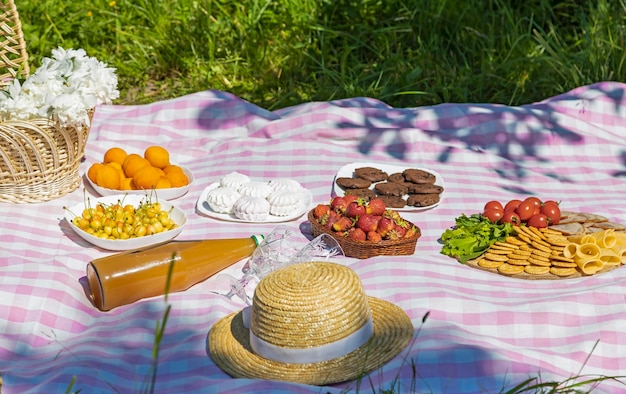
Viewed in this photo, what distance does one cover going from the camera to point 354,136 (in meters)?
4.62

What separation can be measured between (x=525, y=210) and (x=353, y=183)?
808 mm

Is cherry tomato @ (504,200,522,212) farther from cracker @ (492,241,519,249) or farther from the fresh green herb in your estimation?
cracker @ (492,241,519,249)

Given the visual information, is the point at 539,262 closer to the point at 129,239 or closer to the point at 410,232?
the point at 410,232

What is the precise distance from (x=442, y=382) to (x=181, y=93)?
3837 mm

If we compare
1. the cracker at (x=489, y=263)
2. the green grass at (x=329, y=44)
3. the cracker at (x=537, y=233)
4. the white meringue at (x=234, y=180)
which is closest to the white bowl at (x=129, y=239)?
the white meringue at (x=234, y=180)

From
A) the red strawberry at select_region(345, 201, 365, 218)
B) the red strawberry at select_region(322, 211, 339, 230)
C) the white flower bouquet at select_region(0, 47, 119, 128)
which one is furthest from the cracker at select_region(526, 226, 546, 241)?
the white flower bouquet at select_region(0, 47, 119, 128)

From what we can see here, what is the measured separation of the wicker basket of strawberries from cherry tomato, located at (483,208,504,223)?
35 cm

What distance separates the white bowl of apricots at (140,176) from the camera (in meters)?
3.90

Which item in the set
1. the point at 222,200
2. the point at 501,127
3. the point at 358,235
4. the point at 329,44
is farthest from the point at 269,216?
the point at 329,44

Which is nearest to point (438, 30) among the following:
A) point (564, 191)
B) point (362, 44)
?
point (362, 44)

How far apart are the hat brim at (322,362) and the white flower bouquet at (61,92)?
128cm

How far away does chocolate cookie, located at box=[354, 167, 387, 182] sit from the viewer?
13.3ft

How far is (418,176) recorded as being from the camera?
13.2ft

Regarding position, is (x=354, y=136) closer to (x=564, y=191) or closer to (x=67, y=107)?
(x=564, y=191)
